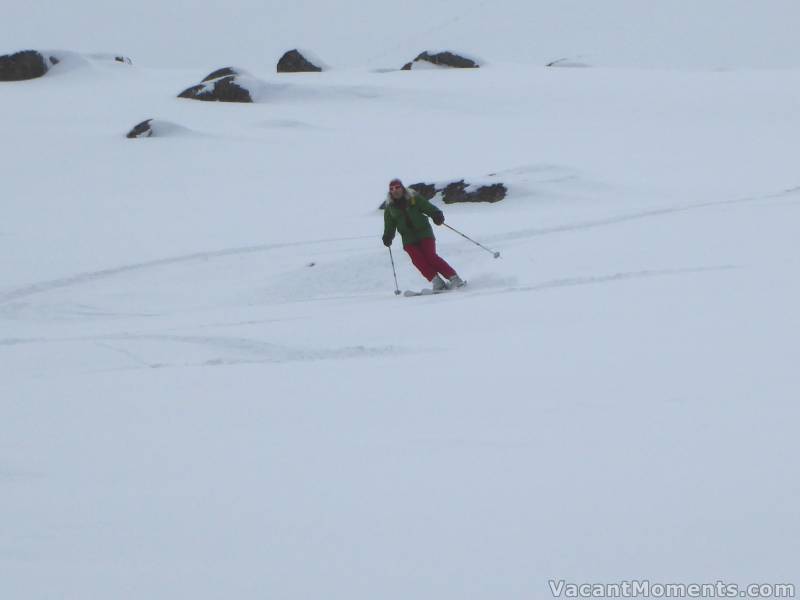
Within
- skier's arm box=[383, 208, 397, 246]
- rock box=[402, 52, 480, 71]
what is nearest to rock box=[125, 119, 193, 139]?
rock box=[402, 52, 480, 71]

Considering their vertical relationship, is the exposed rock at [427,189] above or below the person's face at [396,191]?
below

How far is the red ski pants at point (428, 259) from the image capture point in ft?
30.1

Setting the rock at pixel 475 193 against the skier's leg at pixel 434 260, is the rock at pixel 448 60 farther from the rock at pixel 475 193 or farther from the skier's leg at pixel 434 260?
the skier's leg at pixel 434 260

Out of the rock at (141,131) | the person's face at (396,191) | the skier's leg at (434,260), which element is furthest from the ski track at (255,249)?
the rock at (141,131)

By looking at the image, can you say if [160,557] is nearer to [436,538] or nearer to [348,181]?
[436,538]

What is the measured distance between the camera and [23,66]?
1110 inches

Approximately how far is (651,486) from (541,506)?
375 mm

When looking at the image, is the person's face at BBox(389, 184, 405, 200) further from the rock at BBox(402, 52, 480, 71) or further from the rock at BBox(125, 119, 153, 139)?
the rock at BBox(402, 52, 480, 71)

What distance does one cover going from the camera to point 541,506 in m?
3.28

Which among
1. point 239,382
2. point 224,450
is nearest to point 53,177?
point 239,382

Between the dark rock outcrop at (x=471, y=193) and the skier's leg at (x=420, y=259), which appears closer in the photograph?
the skier's leg at (x=420, y=259)

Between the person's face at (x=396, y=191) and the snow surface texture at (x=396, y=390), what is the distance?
37.0 inches

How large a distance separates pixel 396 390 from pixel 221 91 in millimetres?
20896

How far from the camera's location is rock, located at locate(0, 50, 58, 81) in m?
28.0
